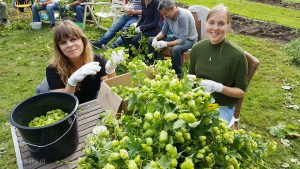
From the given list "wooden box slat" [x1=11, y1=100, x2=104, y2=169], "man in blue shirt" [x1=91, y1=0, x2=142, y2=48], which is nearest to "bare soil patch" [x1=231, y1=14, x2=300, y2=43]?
"man in blue shirt" [x1=91, y1=0, x2=142, y2=48]

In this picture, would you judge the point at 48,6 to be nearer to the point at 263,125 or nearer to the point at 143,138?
the point at 263,125

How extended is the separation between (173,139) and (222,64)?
1.69 metres

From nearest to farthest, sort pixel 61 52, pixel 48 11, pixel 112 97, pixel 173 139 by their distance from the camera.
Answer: pixel 173 139 < pixel 112 97 < pixel 61 52 < pixel 48 11

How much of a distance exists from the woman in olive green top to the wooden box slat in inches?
36.0

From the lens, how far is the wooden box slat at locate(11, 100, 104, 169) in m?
1.75

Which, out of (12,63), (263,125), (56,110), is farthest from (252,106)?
(12,63)

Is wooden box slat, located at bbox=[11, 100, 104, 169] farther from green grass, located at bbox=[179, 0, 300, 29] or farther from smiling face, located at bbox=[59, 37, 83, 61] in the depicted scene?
green grass, located at bbox=[179, 0, 300, 29]

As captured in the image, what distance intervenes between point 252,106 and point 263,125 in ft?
1.43

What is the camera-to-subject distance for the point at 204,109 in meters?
0.96

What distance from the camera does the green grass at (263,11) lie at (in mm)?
7346

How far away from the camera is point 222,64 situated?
2.46 m

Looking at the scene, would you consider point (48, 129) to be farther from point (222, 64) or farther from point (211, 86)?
point (222, 64)

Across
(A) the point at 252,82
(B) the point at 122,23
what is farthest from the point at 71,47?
(B) the point at 122,23

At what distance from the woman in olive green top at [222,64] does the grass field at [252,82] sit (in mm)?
1086
